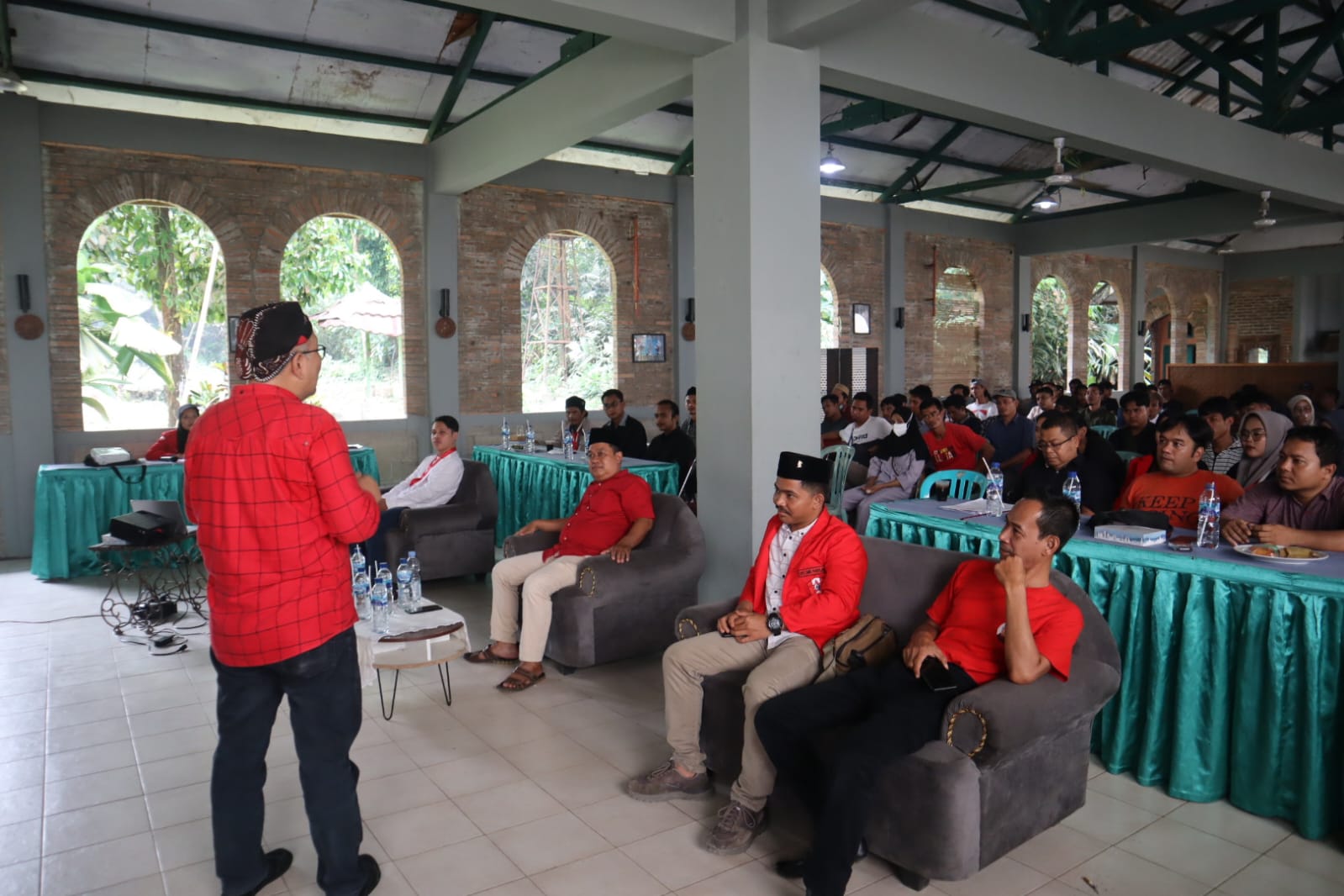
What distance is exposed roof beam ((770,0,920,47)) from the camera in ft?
15.2

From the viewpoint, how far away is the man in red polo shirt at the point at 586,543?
4.81 metres

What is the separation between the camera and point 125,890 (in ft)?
9.43

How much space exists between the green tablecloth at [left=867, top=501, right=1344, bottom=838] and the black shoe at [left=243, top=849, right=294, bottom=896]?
10.1ft

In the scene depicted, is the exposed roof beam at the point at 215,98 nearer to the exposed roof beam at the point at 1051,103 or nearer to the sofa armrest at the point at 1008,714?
the exposed roof beam at the point at 1051,103

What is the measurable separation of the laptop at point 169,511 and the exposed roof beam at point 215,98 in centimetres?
440

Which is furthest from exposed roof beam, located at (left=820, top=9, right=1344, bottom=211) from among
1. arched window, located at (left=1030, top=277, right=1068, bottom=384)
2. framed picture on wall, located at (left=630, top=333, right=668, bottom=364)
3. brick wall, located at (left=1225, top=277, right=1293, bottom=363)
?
brick wall, located at (left=1225, top=277, right=1293, bottom=363)

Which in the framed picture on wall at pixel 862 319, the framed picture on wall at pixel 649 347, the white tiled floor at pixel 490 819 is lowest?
the white tiled floor at pixel 490 819

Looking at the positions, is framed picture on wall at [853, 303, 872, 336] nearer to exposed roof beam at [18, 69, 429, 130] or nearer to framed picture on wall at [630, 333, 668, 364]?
framed picture on wall at [630, 333, 668, 364]

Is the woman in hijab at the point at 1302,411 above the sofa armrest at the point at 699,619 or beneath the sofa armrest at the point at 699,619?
above

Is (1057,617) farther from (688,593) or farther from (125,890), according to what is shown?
(125,890)

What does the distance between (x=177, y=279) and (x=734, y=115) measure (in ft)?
23.5

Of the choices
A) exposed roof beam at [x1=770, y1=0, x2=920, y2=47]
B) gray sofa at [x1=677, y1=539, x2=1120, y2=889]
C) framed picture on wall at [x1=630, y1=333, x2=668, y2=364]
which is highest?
exposed roof beam at [x1=770, y1=0, x2=920, y2=47]

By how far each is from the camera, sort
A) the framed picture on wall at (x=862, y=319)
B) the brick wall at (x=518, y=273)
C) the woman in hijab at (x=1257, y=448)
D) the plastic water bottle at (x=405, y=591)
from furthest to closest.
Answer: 1. the framed picture on wall at (x=862, y=319)
2. the brick wall at (x=518, y=273)
3. the woman in hijab at (x=1257, y=448)
4. the plastic water bottle at (x=405, y=591)

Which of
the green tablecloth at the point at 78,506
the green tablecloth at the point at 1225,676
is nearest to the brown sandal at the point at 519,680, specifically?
the green tablecloth at the point at 1225,676
